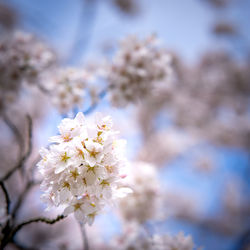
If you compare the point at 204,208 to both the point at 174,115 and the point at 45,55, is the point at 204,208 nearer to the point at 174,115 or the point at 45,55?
the point at 174,115

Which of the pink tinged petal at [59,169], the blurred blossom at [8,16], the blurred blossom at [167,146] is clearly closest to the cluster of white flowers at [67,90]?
the pink tinged petal at [59,169]

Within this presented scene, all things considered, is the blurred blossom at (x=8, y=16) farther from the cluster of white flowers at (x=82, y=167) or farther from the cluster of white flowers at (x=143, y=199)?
the cluster of white flowers at (x=82, y=167)

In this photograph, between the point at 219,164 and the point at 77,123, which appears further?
the point at 219,164

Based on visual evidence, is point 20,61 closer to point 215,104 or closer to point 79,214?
point 79,214

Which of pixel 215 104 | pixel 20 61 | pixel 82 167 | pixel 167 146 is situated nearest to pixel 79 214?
pixel 82 167

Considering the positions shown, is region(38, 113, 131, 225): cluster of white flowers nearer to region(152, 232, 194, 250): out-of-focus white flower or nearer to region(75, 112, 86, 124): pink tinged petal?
region(75, 112, 86, 124): pink tinged petal

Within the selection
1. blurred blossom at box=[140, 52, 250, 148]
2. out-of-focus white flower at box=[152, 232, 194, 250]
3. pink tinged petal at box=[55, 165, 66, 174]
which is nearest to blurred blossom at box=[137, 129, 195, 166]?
blurred blossom at box=[140, 52, 250, 148]

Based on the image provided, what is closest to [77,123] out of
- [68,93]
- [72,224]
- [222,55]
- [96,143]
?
[96,143]
